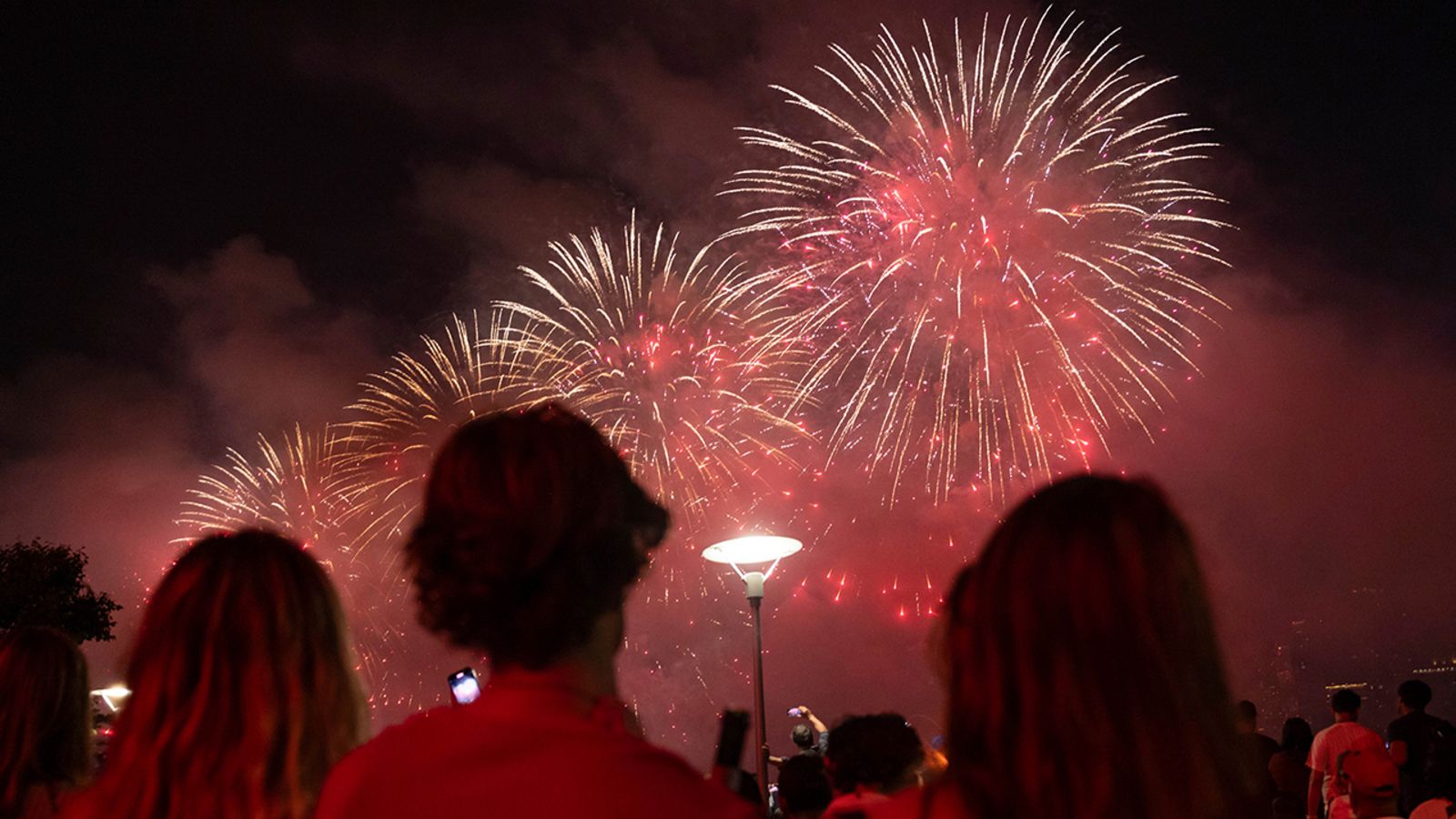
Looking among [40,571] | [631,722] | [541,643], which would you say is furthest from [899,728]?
[40,571]

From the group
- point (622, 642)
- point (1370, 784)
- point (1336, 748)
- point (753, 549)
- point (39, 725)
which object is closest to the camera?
point (622, 642)

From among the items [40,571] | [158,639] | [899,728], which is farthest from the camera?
[40,571]

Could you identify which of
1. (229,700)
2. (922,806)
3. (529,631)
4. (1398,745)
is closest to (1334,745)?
(1398,745)

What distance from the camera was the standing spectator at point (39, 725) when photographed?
12.7ft

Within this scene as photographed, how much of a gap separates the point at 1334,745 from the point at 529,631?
952 cm

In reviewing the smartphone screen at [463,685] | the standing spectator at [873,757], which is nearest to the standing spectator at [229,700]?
the standing spectator at [873,757]

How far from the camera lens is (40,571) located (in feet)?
130

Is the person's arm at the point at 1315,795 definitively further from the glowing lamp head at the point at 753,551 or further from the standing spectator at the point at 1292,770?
the glowing lamp head at the point at 753,551

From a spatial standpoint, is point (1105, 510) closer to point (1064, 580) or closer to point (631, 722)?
point (1064, 580)

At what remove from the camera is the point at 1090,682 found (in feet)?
7.30

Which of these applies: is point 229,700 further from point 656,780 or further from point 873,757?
point 873,757

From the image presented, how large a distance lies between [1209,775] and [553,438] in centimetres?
142

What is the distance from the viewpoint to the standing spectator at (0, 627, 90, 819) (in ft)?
12.7

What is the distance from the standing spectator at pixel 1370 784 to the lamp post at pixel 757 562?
607cm
